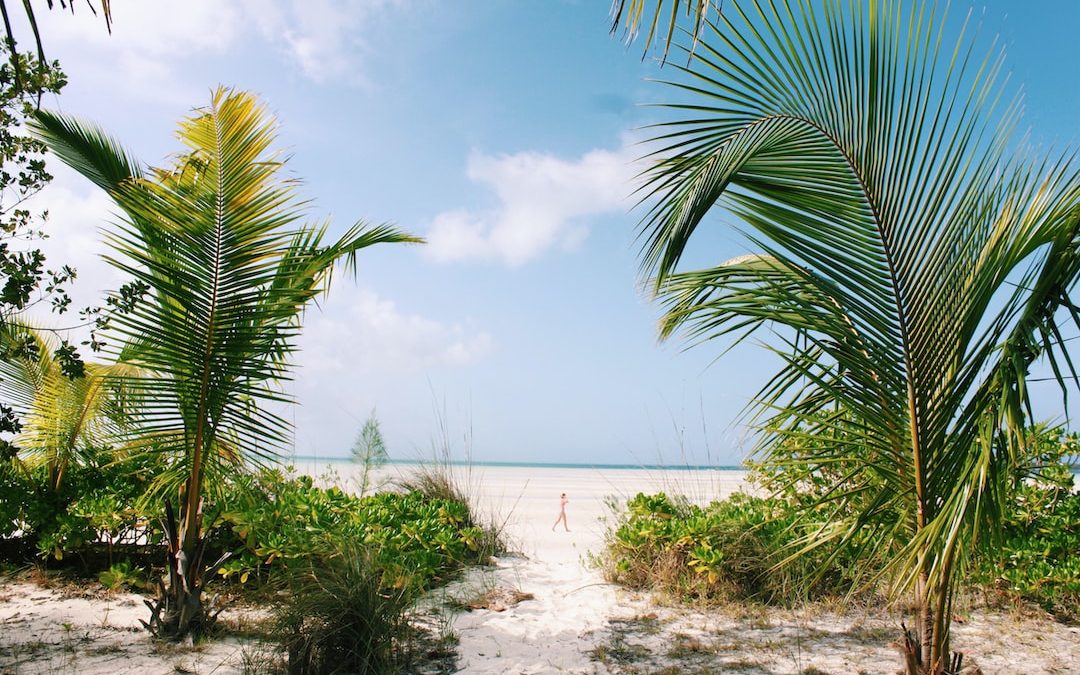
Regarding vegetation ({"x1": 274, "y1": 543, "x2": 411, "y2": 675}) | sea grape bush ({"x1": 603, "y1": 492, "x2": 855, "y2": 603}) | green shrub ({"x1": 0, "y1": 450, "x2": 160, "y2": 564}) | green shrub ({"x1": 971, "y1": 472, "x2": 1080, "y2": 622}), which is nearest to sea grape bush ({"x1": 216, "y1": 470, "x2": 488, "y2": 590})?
vegetation ({"x1": 274, "y1": 543, "x2": 411, "y2": 675})

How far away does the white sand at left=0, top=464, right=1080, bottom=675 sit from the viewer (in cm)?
379

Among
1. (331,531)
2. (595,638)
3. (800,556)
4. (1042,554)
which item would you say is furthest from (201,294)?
(1042,554)

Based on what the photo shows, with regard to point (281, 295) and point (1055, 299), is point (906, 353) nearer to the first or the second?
point (1055, 299)

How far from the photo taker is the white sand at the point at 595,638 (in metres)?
3.79

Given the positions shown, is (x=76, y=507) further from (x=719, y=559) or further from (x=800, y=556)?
(x=800, y=556)

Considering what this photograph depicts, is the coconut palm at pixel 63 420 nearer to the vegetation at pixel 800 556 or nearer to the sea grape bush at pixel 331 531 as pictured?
the sea grape bush at pixel 331 531

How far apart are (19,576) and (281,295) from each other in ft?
13.0

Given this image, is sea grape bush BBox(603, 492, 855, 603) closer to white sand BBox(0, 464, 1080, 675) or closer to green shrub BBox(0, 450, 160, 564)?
white sand BBox(0, 464, 1080, 675)

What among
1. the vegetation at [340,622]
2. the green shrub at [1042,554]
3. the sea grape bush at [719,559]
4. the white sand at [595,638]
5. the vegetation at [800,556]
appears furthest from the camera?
the sea grape bush at [719,559]

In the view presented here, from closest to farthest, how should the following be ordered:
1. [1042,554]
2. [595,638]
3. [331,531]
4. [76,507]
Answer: [595,638] → [331,531] → [1042,554] → [76,507]

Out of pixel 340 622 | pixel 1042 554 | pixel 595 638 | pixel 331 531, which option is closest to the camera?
pixel 340 622

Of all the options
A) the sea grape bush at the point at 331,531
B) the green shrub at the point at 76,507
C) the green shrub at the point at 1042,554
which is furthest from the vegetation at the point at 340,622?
the green shrub at the point at 1042,554

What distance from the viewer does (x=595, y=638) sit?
4344 mm

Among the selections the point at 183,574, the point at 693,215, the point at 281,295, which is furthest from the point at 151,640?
the point at 693,215
